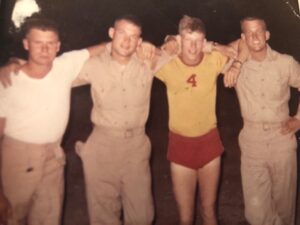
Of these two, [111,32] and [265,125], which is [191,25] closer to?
[111,32]

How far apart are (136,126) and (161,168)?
885mm

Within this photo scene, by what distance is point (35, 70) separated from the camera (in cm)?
162

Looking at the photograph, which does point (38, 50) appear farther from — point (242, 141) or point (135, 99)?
point (242, 141)

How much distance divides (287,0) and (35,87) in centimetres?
110

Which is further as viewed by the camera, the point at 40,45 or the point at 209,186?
the point at 209,186

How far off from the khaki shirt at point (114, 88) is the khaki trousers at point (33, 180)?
24 centimetres

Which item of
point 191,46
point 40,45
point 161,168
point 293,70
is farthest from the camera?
point 161,168

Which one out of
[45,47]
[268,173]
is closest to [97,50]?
[45,47]

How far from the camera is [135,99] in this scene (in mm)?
1705

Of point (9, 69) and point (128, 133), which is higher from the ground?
point (9, 69)

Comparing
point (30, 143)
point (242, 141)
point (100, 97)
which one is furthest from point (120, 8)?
point (242, 141)

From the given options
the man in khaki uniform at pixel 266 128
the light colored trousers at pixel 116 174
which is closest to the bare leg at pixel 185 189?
the light colored trousers at pixel 116 174

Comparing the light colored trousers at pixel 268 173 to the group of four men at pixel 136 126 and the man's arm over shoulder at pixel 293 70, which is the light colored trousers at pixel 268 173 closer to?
the group of four men at pixel 136 126

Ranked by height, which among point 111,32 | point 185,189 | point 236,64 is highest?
point 111,32
